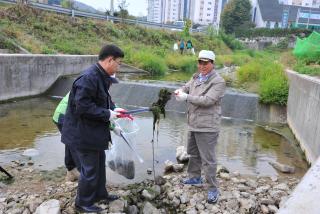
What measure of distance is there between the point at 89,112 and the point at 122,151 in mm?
1320

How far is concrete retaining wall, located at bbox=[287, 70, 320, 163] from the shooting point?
6391 millimetres

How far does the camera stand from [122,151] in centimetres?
481

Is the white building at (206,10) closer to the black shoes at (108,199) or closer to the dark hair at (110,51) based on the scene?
the black shoes at (108,199)

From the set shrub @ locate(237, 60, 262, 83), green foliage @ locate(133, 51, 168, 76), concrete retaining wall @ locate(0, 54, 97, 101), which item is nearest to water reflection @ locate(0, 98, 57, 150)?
concrete retaining wall @ locate(0, 54, 97, 101)

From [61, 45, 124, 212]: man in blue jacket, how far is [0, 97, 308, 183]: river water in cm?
124

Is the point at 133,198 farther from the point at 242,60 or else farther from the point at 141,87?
the point at 242,60

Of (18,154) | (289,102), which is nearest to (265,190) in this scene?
(18,154)

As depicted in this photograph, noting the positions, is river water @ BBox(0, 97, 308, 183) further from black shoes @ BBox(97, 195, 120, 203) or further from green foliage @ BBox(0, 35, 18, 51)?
green foliage @ BBox(0, 35, 18, 51)

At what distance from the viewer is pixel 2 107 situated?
1034cm

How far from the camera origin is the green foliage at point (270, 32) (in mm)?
50344

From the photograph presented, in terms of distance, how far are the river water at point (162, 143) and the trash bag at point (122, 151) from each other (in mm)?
325

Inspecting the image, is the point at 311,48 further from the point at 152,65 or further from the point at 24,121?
the point at 152,65

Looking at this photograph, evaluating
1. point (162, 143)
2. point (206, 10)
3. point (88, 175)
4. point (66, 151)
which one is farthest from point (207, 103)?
point (206, 10)

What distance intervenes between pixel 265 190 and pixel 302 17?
86.5 meters
